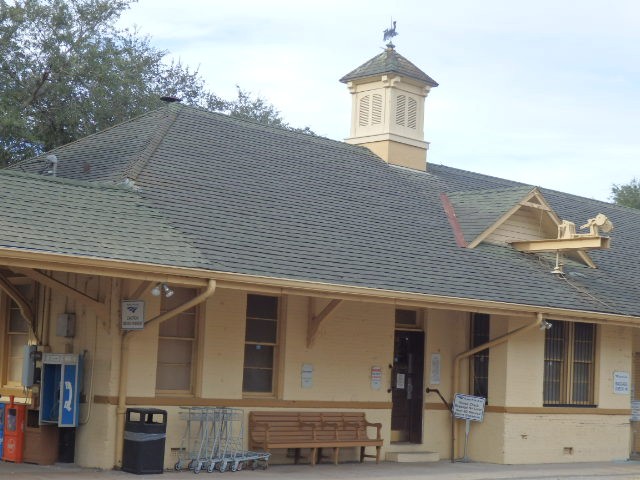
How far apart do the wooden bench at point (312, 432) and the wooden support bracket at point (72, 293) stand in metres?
2.89

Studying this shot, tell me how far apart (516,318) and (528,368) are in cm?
96

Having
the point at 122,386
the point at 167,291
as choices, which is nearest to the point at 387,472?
the point at 122,386

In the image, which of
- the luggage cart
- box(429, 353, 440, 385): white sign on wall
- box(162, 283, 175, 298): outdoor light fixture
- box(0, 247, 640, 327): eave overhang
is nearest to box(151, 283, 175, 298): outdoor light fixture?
box(162, 283, 175, 298): outdoor light fixture

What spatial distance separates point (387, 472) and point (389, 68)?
10283 millimetres

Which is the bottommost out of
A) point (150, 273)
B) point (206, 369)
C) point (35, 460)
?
point (35, 460)

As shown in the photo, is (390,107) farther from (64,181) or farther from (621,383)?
(64,181)

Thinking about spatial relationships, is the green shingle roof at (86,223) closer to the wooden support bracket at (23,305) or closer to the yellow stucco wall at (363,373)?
the yellow stucco wall at (363,373)

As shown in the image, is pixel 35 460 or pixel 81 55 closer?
pixel 35 460

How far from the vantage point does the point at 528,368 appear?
19125 millimetres

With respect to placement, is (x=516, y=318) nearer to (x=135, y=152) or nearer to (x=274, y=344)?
(x=274, y=344)

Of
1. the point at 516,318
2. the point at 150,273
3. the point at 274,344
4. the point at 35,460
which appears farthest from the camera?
the point at 516,318

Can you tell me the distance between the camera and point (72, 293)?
14539mm

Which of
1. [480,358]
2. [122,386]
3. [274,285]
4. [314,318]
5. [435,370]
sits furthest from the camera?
[480,358]

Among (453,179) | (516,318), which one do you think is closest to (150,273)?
(516,318)
